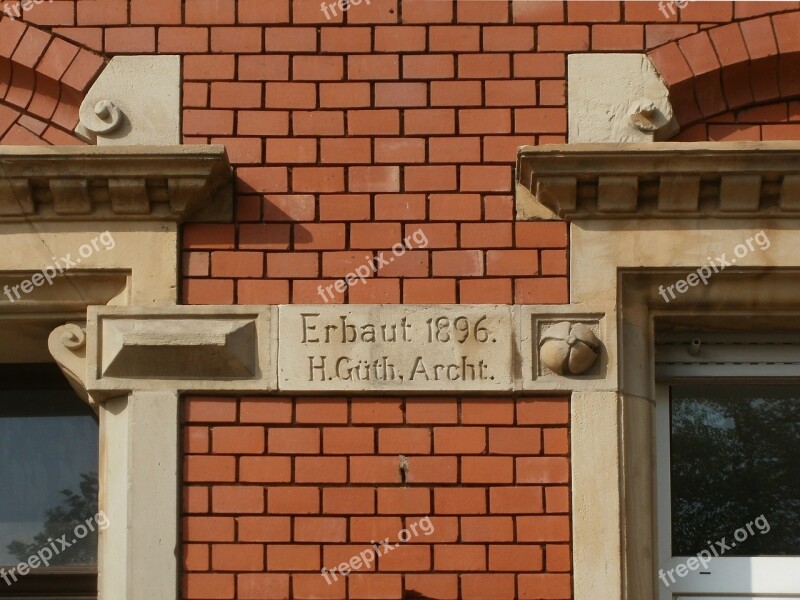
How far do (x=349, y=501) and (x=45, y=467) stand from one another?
1.88 meters

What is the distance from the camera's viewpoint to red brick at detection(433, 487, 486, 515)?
21.3ft

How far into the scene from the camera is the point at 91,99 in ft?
22.6

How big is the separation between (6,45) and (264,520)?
244 centimetres

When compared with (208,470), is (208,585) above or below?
below

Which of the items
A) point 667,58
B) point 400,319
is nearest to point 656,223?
point 667,58

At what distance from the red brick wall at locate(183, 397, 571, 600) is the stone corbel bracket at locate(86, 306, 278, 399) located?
0.36ft

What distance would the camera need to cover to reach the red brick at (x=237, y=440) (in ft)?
21.5

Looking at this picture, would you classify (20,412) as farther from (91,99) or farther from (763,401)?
(763,401)

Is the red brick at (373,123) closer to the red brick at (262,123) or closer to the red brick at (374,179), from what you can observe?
the red brick at (374,179)

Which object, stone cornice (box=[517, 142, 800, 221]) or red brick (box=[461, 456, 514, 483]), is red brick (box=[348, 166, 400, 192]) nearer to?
stone cornice (box=[517, 142, 800, 221])

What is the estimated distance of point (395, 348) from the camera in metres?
6.61

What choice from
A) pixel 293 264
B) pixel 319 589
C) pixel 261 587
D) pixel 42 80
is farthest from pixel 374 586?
pixel 42 80

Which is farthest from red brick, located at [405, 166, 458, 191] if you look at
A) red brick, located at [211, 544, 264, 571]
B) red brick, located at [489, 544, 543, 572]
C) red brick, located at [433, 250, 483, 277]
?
red brick, located at [211, 544, 264, 571]

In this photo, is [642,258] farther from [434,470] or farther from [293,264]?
[293,264]
